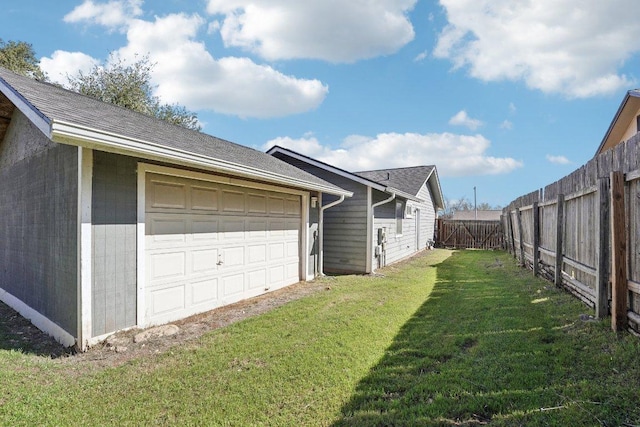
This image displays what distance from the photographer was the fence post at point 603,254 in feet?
12.3

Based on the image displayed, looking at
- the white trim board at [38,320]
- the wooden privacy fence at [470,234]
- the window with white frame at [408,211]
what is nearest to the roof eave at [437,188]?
the wooden privacy fence at [470,234]

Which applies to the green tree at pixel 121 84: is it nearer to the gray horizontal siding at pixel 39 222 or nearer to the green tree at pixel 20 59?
the green tree at pixel 20 59

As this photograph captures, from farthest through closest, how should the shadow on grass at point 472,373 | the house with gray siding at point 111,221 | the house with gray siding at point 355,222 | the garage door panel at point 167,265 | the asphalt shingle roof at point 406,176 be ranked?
the asphalt shingle roof at point 406,176
the house with gray siding at point 355,222
the garage door panel at point 167,265
the house with gray siding at point 111,221
the shadow on grass at point 472,373

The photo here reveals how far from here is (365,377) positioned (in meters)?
3.14

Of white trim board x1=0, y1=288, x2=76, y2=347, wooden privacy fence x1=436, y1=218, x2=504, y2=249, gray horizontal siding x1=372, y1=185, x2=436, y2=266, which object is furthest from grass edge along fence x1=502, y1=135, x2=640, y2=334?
wooden privacy fence x1=436, y1=218, x2=504, y2=249

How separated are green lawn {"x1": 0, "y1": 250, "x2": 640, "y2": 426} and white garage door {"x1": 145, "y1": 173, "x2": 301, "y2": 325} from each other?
1.10 m

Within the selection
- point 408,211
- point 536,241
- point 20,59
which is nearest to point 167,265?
point 536,241

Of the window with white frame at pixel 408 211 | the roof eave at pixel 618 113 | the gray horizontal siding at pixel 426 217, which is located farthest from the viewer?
the gray horizontal siding at pixel 426 217

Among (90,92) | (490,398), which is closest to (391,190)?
(490,398)

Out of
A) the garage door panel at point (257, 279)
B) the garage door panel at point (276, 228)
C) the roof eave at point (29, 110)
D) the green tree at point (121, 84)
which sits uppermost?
the green tree at point (121, 84)

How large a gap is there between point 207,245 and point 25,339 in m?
2.72

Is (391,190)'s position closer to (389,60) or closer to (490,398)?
(389,60)

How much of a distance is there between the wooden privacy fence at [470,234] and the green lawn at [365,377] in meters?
14.0

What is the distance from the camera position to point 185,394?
115 inches
